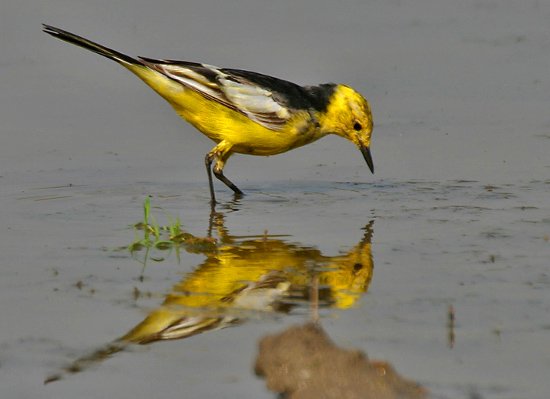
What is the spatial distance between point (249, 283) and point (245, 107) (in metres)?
3.13

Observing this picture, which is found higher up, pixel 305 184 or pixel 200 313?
pixel 305 184

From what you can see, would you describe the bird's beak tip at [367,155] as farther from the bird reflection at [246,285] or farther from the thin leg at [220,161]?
the bird reflection at [246,285]

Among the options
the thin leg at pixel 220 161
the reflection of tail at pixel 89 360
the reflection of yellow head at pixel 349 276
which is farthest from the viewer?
the thin leg at pixel 220 161

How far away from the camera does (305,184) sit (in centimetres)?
1050

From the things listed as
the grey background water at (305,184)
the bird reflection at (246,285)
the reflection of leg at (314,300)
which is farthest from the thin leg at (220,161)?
the reflection of leg at (314,300)

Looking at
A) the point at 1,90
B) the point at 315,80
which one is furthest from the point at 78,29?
the point at 315,80

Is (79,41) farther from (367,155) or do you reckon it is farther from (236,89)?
(367,155)

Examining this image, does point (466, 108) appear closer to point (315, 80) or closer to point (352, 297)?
point (315, 80)

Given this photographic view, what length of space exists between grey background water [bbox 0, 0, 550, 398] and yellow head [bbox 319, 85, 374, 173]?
35cm

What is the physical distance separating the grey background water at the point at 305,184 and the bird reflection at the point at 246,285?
119 mm

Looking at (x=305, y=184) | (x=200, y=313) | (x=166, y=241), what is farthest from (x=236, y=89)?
(x=200, y=313)

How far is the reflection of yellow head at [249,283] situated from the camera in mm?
6531

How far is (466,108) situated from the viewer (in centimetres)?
1258

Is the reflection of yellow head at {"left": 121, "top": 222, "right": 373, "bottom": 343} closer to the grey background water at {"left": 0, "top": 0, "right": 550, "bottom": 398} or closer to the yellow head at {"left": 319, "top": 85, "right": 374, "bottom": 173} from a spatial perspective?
the grey background water at {"left": 0, "top": 0, "right": 550, "bottom": 398}
